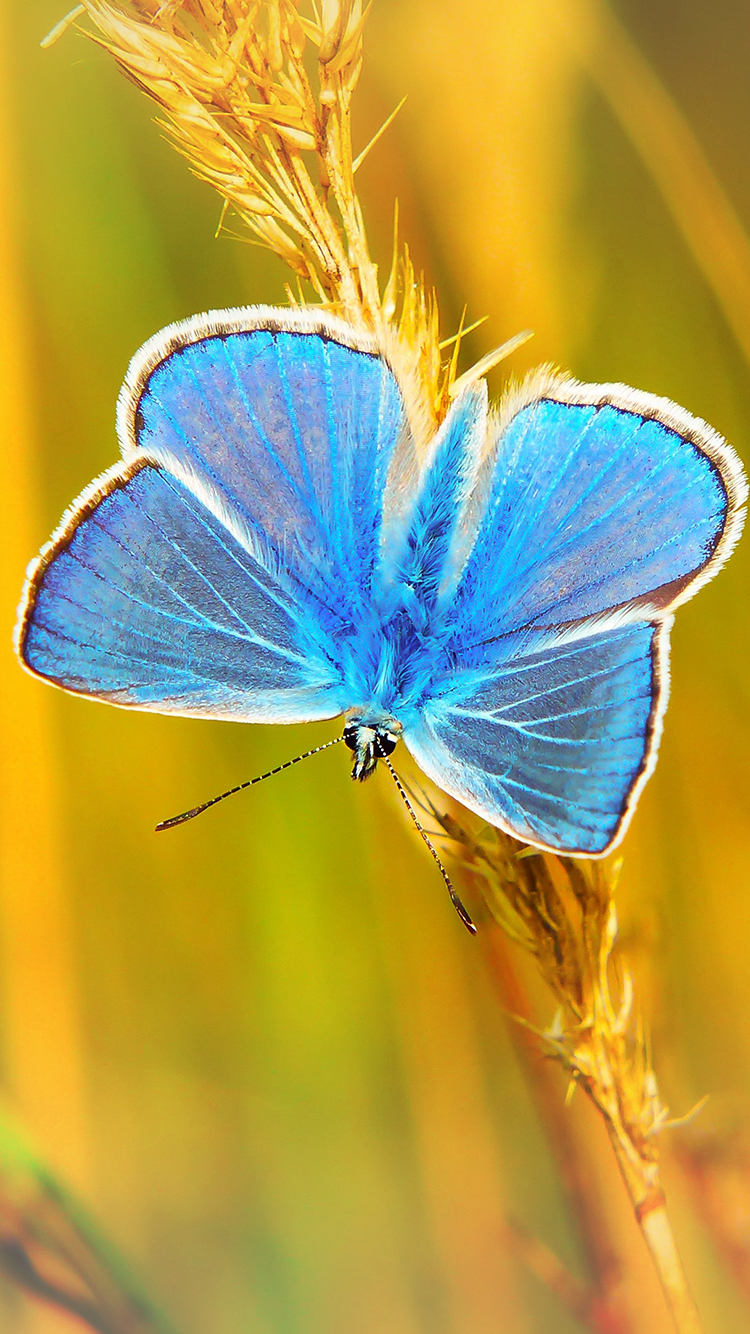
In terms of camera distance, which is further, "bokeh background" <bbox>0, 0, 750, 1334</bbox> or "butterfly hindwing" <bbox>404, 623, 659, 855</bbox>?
"bokeh background" <bbox>0, 0, 750, 1334</bbox>

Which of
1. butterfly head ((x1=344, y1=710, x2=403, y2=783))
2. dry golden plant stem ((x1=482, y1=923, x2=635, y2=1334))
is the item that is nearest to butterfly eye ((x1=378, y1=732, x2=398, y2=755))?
butterfly head ((x1=344, y1=710, x2=403, y2=783))

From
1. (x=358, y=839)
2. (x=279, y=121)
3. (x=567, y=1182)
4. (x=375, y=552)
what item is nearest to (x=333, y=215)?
(x=279, y=121)

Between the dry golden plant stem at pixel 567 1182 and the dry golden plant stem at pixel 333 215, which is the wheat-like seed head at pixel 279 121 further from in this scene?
the dry golden plant stem at pixel 567 1182

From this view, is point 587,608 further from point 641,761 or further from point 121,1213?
point 121,1213

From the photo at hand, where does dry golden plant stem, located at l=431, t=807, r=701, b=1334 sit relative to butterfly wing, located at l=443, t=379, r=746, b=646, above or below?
below

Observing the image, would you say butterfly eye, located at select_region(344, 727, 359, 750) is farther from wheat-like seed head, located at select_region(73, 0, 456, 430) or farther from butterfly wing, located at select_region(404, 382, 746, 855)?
wheat-like seed head, located at select_region(73, 0, 456, 430)

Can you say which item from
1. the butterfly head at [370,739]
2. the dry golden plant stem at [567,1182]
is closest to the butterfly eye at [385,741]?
the butterfly head at [370,739]

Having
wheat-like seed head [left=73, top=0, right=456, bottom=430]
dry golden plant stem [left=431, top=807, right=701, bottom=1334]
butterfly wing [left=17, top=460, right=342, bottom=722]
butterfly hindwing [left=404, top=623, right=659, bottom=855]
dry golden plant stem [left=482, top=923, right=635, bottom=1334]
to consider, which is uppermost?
wheat-like seed head [left=73, top=0, right=456, bottom=430]
